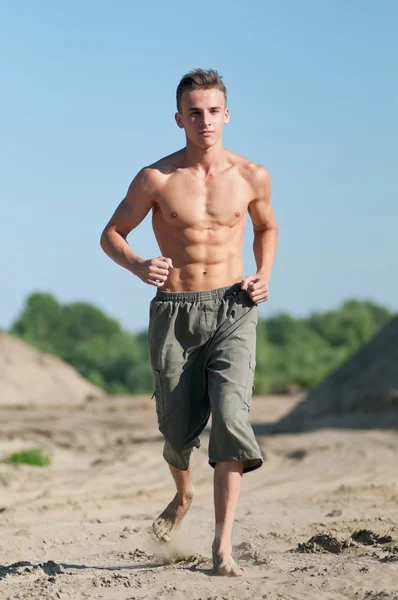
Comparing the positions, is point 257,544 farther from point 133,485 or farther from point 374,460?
point 374,460

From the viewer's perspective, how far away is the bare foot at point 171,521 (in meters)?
4.71

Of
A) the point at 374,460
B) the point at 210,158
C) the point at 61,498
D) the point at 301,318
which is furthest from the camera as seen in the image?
the point at 301,318

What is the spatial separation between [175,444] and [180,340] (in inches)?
20.5

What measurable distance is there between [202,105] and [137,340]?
1122 inches

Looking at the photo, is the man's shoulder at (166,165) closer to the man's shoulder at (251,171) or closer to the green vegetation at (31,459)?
the man's shoulder at (251,171)

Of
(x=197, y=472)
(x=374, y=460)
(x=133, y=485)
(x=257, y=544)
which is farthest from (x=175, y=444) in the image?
(x=374, y=460)

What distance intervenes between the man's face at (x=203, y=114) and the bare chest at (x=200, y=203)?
0.21 meters

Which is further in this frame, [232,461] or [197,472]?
[197,472]

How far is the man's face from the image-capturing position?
4.43 m

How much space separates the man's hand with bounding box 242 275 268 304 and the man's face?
693mm

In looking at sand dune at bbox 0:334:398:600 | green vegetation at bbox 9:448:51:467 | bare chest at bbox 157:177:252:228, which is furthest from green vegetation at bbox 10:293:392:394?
bare chest at bbox 157:177:252:228

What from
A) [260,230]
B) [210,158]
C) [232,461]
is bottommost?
[232,461]

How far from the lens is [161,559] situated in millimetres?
4699

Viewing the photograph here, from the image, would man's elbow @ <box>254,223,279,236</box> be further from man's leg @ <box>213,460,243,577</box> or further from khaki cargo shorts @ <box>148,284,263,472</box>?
man's leg @ <box>213,460,243,577</box>
